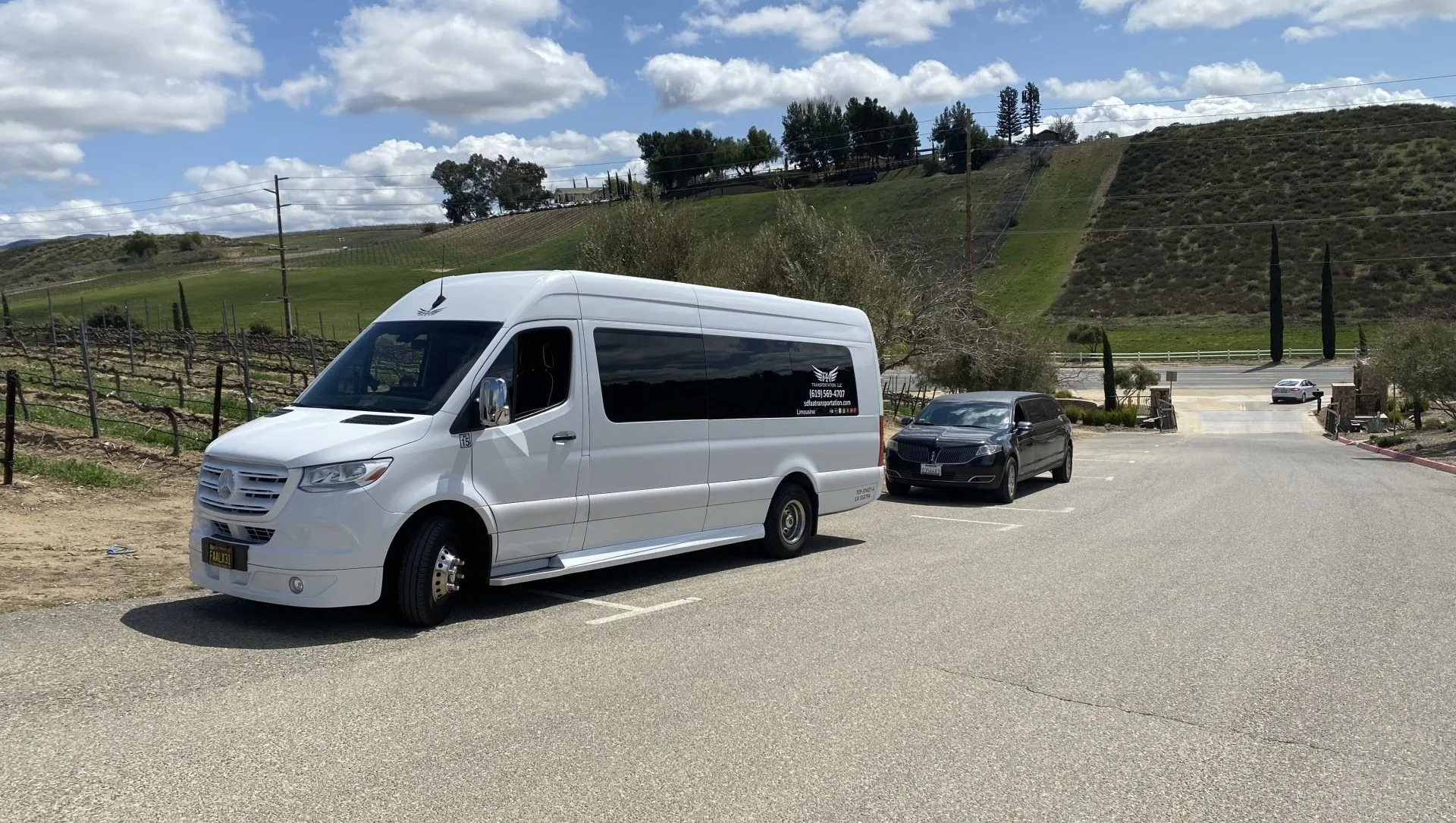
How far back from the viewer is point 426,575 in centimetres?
699

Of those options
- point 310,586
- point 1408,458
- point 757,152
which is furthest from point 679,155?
point 310,586

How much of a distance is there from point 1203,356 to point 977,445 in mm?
63330

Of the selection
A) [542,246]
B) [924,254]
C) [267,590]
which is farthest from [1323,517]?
[542,246]

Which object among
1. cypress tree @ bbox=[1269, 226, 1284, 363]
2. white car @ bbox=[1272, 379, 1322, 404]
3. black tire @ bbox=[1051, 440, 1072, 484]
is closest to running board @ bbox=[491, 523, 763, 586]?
black tire @ bbox=[1051, 440, 1072, 484]

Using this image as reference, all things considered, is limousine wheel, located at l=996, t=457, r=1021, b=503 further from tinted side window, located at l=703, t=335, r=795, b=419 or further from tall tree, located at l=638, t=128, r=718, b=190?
tall tree, located at l=638, t=128, r=718, b=190

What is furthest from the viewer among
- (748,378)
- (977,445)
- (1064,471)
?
(1064,471)

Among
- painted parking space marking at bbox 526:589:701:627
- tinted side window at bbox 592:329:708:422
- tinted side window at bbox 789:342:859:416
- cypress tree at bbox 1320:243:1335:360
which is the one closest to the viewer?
painted parking space marking at bbox 526:589:701:627

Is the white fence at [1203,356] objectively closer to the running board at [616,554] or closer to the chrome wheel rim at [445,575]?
the running board at [616,554]

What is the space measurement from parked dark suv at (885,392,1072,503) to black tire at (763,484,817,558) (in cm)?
509

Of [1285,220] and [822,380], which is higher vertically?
[1285,220]

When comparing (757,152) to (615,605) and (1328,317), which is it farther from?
(615,605)

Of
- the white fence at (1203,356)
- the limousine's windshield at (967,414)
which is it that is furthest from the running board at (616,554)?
the white fence at (1203,356)

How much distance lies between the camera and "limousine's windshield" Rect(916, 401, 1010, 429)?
1663 centimetres

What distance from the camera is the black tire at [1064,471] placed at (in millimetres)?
18891
